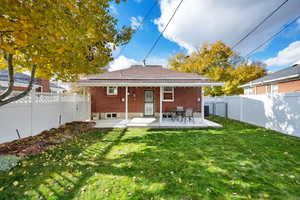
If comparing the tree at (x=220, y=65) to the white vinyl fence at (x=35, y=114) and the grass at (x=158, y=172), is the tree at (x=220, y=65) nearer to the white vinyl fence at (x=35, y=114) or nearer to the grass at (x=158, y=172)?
the grass at (x=158, y=172)

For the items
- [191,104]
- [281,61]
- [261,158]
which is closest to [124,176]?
[261,158]

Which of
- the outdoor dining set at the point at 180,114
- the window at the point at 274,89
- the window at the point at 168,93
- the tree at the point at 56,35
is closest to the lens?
the tree at the point at 56,35

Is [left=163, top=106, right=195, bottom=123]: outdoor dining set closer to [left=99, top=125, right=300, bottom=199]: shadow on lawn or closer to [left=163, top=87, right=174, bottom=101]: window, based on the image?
[left=163, top=87, right=174, bottom=101]: window

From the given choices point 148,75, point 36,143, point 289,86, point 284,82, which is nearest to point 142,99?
point 148,75

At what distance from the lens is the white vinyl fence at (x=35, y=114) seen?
14.5 ft

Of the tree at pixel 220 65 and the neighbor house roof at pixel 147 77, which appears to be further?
the tree at pixel 220 65

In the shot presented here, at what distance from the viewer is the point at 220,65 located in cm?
2414

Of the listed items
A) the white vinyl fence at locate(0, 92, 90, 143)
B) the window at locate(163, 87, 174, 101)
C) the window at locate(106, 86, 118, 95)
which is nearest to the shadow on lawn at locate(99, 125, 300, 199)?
the white vinyl fence at locate(0, 92, 90, 143)

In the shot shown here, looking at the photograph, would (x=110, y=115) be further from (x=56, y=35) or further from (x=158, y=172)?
(x=158, y=172)

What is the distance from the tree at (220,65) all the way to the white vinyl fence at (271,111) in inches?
462

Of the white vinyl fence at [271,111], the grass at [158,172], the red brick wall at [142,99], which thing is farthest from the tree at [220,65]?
the grass at [158,172]

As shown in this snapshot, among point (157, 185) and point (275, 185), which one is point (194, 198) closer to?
point (157, 185)

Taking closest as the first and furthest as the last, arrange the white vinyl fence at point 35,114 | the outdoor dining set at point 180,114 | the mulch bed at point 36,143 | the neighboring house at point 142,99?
1. the mulch bed at point 36,143
2. the white vinyl fence at point 35,114
3. the outdoor dining set at point 180,114
4. the neighboring house at point 142,99

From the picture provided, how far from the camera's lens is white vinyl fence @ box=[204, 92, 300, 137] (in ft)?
20.0
